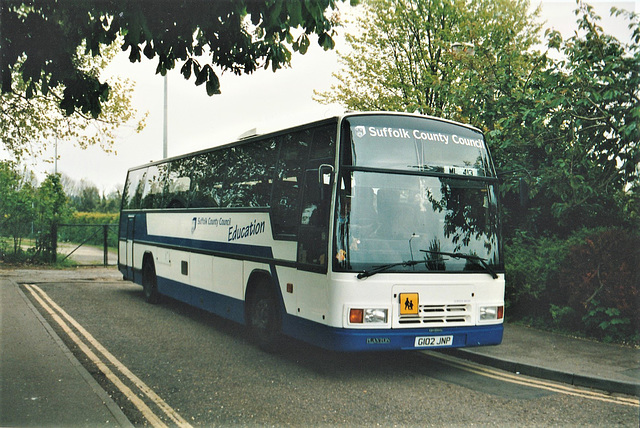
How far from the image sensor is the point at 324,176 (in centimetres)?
700

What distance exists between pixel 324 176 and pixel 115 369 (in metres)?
3.54

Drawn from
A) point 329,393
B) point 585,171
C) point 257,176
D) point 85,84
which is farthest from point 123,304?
point 585,171

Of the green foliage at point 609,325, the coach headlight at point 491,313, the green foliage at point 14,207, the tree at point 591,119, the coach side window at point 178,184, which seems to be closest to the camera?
the coach headlight at point 491,313

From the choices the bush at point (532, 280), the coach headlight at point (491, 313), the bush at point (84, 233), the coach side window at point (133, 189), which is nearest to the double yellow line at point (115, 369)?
the coach side window at point (133, 189)

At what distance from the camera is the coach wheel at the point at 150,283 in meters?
13.7

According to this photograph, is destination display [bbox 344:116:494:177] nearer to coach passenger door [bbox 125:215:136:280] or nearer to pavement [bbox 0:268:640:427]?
pavement [bbox 0:268:640:427]

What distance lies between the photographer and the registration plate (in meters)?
7.03

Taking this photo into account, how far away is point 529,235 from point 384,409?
7.47 m

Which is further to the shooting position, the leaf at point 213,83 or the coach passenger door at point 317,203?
the coach passenger door at point 317,203

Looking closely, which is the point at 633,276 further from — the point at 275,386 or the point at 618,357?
the point at 275,386

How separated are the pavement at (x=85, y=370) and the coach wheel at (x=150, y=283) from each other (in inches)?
120

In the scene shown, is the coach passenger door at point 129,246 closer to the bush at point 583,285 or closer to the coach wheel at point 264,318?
the coach wheel at point 264,318

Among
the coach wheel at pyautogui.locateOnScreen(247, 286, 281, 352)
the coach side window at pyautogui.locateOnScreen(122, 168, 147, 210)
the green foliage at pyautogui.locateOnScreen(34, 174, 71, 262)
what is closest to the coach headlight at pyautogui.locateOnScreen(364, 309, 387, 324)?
the coach wheel at pyautogui.locateOnScreen(247, 286, 281, 352)

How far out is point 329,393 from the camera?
21.5ft
